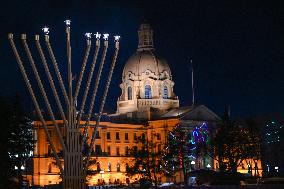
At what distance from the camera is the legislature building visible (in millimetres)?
122938

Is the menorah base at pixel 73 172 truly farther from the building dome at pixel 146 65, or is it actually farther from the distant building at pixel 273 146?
the building dome at pixel 146 65

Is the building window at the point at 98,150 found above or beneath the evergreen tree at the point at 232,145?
above

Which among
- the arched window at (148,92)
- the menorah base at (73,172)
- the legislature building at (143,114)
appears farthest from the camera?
the arched window at (148,92)

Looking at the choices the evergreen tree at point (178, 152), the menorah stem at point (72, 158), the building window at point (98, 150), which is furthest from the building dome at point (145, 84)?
the menorah stem at point (72, 158)

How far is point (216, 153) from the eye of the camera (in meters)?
97.4

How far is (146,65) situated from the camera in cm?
13425

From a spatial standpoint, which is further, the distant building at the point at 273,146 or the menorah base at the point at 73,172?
the distant building at the point at 273,146

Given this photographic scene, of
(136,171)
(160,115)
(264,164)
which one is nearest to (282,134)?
(264,164)

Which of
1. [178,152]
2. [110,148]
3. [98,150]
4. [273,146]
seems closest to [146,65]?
[110,148]

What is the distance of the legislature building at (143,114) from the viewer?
123m

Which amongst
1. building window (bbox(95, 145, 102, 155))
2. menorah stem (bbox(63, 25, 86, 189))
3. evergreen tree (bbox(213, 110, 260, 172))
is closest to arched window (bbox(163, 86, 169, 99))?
building window (bbox(95, 145, 102, 155))

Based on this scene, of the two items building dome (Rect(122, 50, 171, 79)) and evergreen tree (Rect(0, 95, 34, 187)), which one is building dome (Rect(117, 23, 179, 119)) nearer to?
building dome (Rect(122, 50, 171, 79))

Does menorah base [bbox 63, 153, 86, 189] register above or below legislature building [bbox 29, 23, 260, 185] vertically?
below

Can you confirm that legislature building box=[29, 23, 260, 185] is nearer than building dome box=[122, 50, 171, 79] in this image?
Yes
